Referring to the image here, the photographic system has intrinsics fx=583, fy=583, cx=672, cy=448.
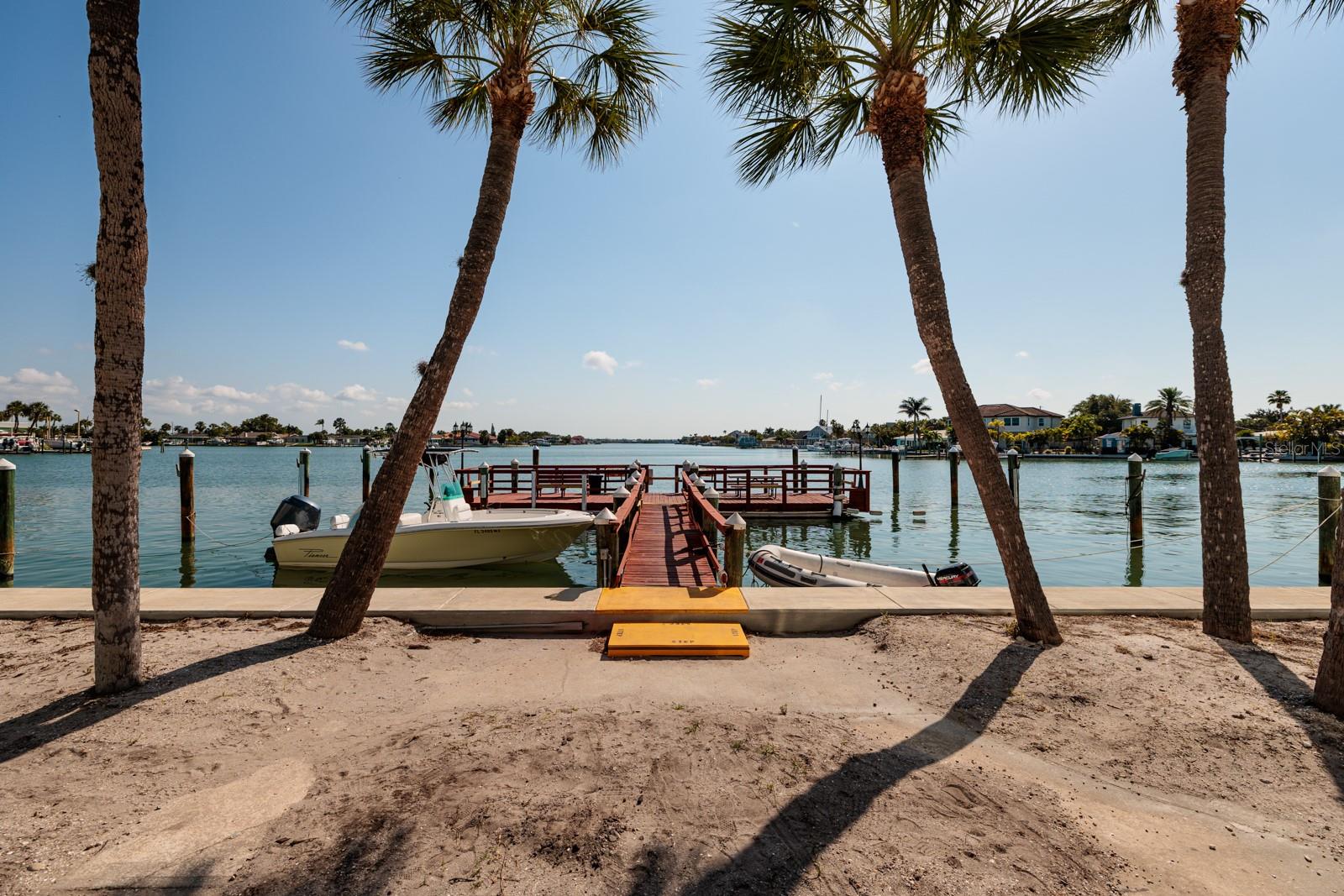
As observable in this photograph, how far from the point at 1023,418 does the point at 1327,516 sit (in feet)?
387

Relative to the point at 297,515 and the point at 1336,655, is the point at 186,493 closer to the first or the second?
the point at 297,515

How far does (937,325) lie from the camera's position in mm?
5402

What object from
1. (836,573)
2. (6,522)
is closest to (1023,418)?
(836,573)

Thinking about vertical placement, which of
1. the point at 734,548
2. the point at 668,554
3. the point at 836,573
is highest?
the point at 734,548

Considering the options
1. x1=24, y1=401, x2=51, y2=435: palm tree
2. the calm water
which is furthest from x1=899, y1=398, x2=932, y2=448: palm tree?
x1=24, y1=401, x2=51, y2=435: palm tree

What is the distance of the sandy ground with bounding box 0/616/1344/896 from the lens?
2.49 meters

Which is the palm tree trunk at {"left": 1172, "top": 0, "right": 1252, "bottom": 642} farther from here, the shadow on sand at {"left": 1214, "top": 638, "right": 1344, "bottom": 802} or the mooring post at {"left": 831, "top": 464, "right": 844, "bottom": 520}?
the mooring post at {"left": 831, "top": 464, "right": 844, "bottom": 520}

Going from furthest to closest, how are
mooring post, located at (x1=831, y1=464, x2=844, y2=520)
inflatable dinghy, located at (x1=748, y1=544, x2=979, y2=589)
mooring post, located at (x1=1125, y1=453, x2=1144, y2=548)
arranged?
1. mooring post, located at (x1=831, y1=464, x2=844, y2=520)
2. mooring post, located at (x1=1125, y1=453, x2=1144, y2=548)
3. inflatable dinghy, located at (x1=748, y1=544, x2=979, y2=589)

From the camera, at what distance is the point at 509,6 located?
5.96 m

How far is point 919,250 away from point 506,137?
4282 millimetres

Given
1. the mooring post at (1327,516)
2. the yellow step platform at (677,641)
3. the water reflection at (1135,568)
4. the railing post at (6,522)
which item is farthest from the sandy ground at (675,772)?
the water reflection at (1135,568)

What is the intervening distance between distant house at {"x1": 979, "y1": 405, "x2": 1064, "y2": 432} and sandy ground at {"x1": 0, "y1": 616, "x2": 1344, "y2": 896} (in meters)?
122

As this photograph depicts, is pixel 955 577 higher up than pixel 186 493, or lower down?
lower down

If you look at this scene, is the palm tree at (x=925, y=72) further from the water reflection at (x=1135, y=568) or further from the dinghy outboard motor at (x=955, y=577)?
the water reflection at (x=1135, y=568)
